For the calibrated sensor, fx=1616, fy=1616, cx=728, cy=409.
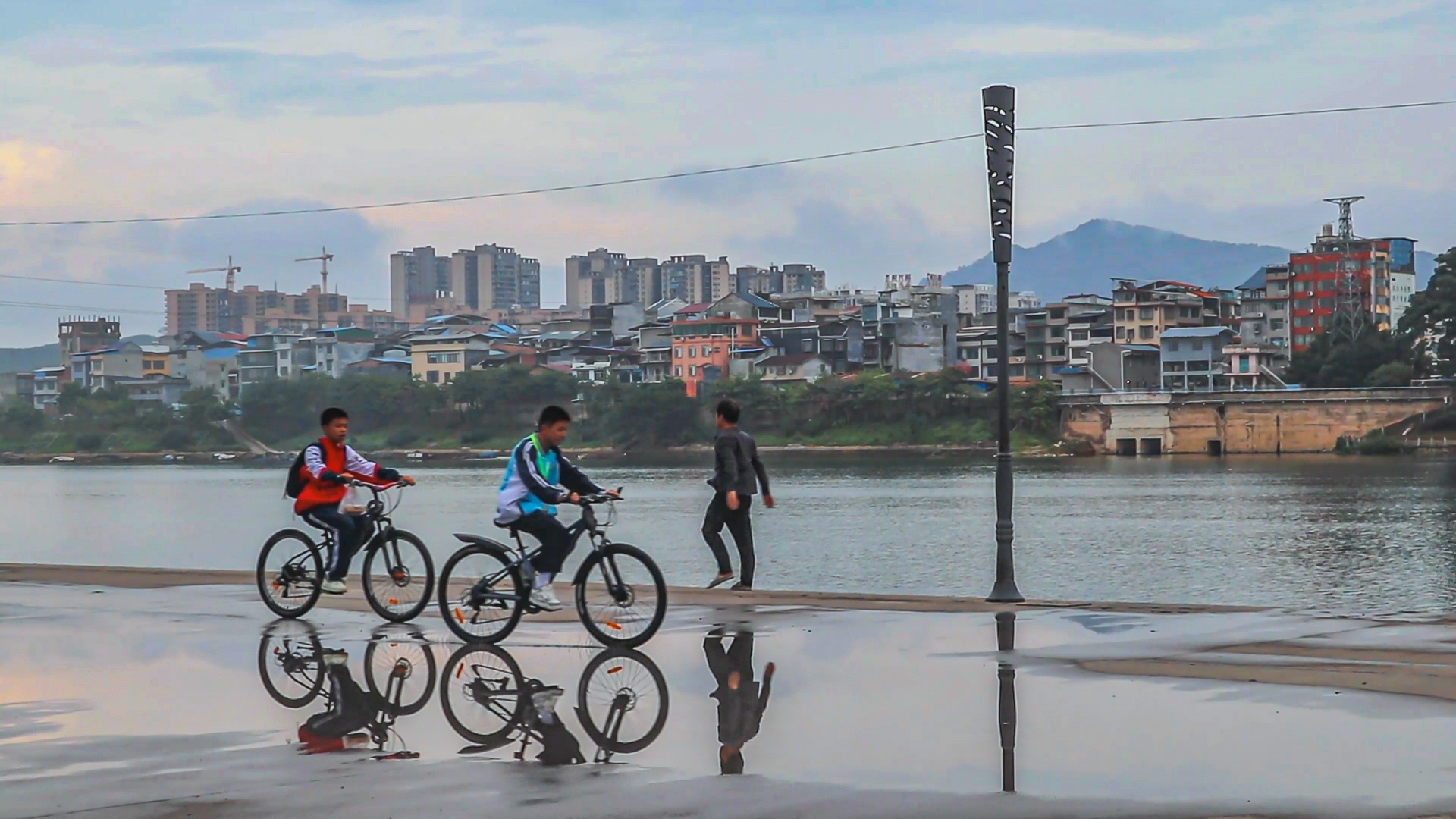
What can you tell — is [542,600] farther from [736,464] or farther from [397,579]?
[736,464]

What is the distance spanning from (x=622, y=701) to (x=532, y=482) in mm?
2516

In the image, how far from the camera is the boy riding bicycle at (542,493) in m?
11.0

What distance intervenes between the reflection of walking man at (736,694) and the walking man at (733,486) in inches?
130

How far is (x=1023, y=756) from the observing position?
706 cm

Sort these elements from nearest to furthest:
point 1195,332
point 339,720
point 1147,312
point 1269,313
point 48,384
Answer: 1. point 339,720
2. point 1195,332
3. point 1147,312
4. point 1269,313
5. point 48,384

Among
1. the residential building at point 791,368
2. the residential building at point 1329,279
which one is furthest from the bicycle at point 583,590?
the residential building at point 1329,279

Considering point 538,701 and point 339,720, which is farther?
point 538,701

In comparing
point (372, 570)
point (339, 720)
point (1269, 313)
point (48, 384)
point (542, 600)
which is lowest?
point (339, 720)

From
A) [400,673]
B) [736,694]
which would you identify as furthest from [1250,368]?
[736,694]

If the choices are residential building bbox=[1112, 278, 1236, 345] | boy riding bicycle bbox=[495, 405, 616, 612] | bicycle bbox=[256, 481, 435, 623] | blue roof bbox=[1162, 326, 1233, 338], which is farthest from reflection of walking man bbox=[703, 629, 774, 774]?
residential building bbox=[1112, 278, 1236, 345]

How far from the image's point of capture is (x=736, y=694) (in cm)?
884

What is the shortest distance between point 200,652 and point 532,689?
2.87m

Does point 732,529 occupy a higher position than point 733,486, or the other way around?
point 733,486

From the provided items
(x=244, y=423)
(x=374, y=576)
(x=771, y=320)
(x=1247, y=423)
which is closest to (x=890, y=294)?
(x=771, y=320)
